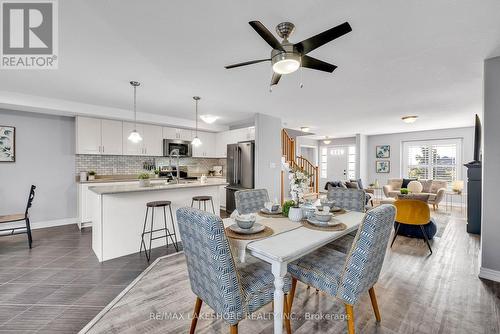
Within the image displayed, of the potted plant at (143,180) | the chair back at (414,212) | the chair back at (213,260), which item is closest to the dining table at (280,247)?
the chair back at (213,260)

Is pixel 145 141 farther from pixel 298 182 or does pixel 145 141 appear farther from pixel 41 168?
pixel 298 182

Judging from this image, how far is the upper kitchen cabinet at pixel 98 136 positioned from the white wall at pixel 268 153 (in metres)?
3.01

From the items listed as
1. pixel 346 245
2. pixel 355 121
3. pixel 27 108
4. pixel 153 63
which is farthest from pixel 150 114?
pixel 355 121

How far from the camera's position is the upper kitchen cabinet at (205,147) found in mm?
6117

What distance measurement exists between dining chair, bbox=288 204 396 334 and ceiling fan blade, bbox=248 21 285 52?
1.32m

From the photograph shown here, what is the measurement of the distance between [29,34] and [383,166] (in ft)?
30.6

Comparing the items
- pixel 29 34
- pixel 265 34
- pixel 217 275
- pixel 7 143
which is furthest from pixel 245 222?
pixel 7 143

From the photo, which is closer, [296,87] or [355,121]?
[296,87]

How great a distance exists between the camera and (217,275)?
1.25 meters

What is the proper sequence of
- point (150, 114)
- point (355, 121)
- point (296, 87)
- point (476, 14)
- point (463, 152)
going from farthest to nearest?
point (463, 152), point (355, 121), point (150, 114), point (296, 87), point (476, 14)

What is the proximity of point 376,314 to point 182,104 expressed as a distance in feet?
13.4

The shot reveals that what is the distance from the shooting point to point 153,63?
253 centimetres

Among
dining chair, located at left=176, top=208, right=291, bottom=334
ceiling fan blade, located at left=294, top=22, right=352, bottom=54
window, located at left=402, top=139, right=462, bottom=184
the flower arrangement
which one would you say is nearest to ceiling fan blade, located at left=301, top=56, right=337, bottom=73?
ceiling fan blade, located at left=294, top=22, right=352, bottom=54

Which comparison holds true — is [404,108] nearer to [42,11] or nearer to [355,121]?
[355,121]
